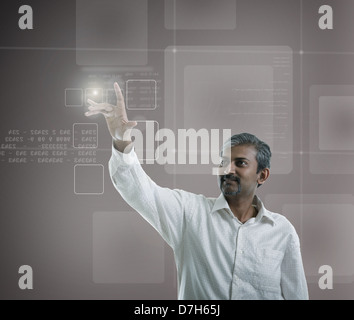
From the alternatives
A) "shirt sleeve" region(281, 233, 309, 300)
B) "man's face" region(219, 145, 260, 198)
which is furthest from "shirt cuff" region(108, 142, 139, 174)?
"shirt sleeve" region(281, 233, 309, 300)

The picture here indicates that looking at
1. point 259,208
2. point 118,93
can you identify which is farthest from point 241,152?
point 118,93

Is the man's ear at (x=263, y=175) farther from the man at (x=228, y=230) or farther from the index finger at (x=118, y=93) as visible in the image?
the index finger at (x=118, y=93)

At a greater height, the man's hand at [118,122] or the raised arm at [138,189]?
the man's hand at [118,122]

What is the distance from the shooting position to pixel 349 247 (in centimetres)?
127

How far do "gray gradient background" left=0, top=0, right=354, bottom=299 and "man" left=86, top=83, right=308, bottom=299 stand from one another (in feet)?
0.17

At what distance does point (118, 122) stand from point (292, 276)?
68cm

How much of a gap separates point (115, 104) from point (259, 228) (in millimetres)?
569

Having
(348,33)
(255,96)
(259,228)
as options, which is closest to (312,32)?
(348,33)

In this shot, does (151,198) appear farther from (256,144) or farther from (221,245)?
(256,144)

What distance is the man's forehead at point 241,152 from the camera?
1226 mm

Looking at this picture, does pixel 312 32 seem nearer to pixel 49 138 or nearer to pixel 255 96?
pixel 255 96

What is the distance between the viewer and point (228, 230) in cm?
122

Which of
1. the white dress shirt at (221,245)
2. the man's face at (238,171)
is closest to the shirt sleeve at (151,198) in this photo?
the white dress shirt at (221,245)

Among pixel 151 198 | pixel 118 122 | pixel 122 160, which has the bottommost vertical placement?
pixel 151 198
